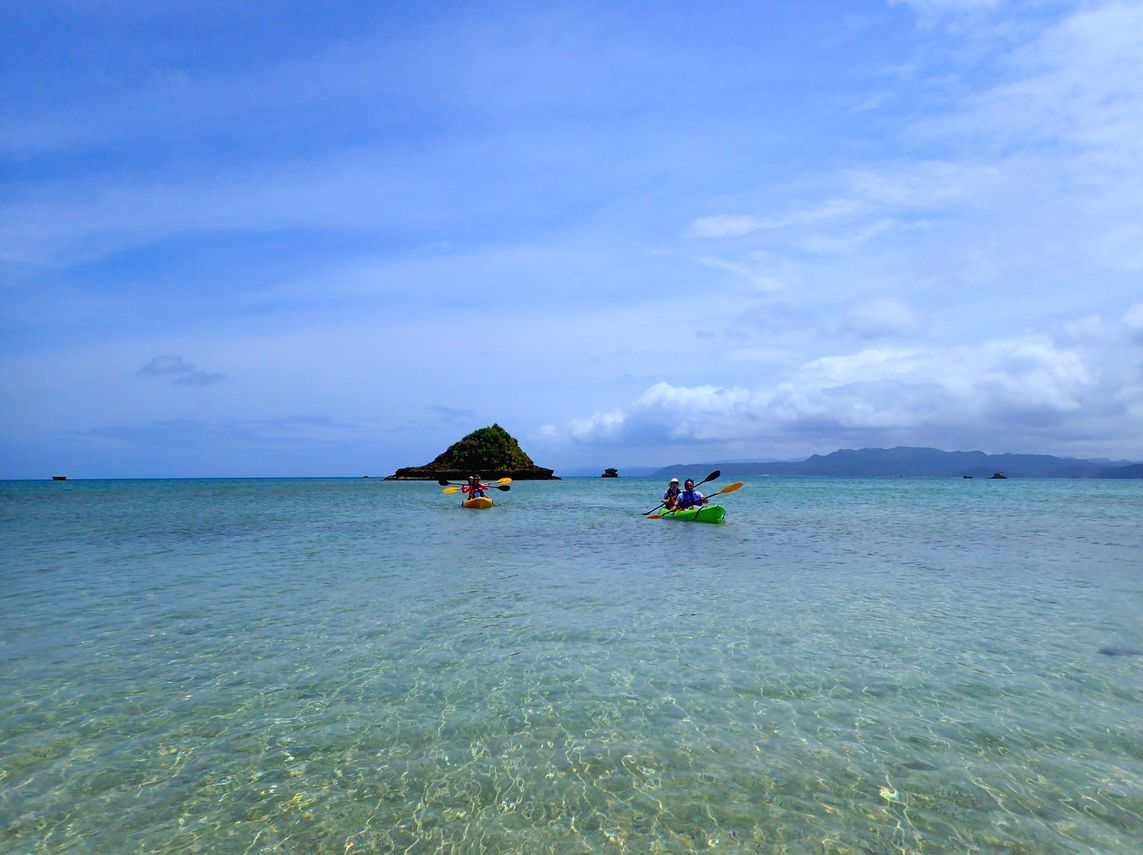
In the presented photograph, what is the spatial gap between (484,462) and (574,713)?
157 meters

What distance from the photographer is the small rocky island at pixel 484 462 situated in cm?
16288

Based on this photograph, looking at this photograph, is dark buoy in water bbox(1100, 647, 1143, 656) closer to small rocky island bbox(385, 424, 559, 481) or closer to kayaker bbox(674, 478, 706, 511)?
kayaker bbox(674, 478, 706, 511)

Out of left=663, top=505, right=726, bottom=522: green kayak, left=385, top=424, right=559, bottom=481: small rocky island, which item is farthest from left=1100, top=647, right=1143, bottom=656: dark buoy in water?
left=385, top=424, right=559, bottom=481: small rocky island

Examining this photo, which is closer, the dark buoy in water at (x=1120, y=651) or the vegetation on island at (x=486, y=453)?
the dark buoy in water at (x=1120, y=651)

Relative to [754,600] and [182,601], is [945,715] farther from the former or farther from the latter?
[182,601]

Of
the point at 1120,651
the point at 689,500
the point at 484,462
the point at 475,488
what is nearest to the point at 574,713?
the point at 1120,651

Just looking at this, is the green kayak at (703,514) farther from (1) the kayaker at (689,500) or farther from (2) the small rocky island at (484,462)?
(2) the small rocky island at (484,462)

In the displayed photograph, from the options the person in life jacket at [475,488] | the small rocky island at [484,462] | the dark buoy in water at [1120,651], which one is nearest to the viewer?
the dark buoy in water at [1120,651]

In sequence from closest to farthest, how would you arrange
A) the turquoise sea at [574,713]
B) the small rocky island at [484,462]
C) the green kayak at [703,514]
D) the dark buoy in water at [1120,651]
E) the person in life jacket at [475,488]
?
the turquoise sea at [574,713], the dark buoy in water at [1120,651], the green kayak at [703,514], the person in life jacket at [475,488], the small rocky island at [484,462]

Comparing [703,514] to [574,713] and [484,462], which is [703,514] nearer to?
[574,713]

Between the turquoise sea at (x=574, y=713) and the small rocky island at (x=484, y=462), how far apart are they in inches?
5655

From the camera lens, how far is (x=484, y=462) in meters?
164

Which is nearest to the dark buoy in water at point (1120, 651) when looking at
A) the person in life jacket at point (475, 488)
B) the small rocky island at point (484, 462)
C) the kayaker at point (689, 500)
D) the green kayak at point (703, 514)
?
the green kayak at point (703, 514)

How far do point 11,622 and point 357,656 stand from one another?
29.7 ft
